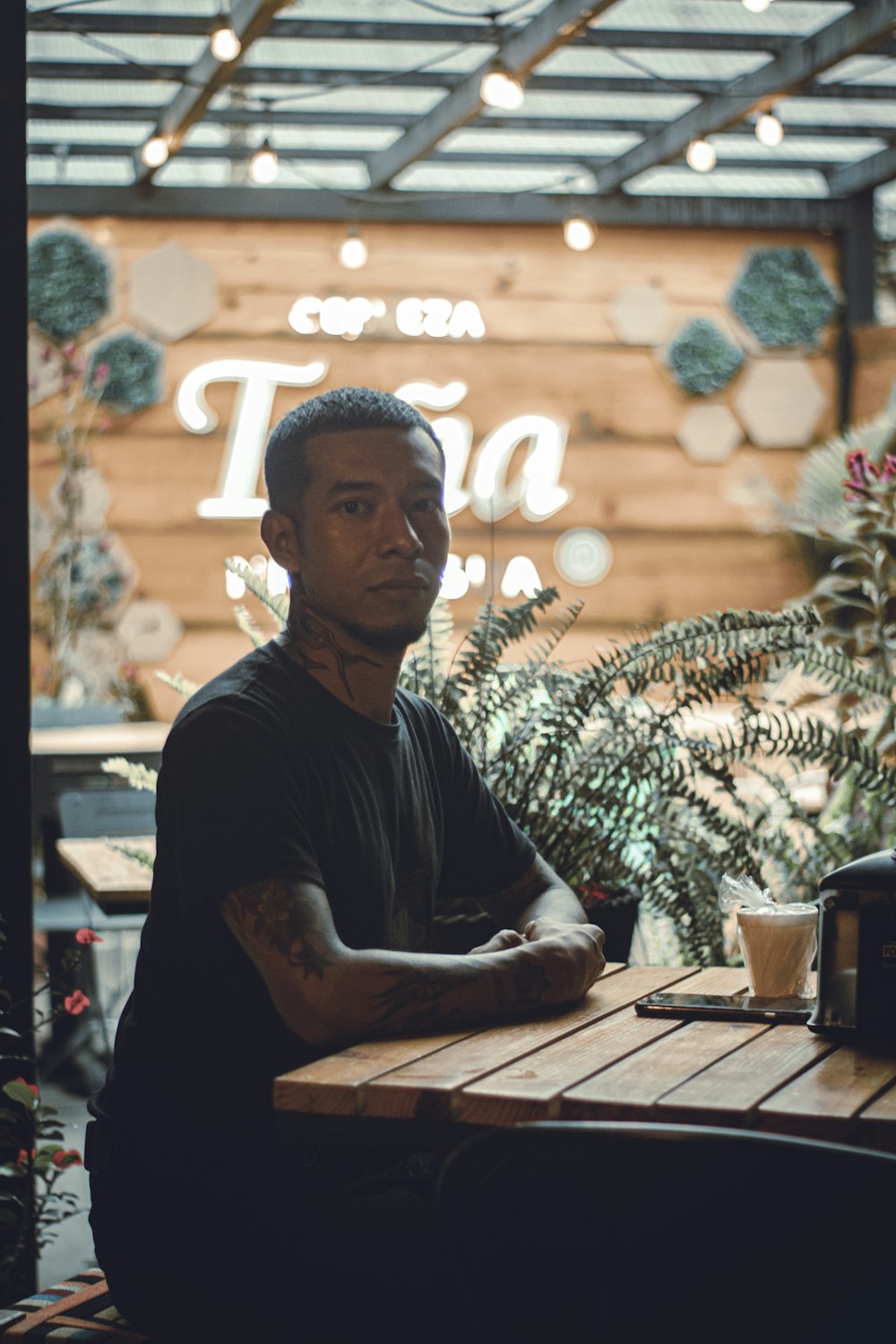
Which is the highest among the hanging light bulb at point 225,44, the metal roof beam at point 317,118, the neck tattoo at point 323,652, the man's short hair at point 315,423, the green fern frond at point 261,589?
the metal roof beam at point 317,118

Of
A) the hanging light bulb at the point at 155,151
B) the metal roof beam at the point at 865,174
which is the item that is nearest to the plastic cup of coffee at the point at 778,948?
the hanging light bulb at the point at 155,151

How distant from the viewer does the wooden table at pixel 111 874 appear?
12.1 ft

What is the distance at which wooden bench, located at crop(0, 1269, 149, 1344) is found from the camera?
1.75m

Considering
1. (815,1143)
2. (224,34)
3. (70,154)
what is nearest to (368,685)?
(815,1143)

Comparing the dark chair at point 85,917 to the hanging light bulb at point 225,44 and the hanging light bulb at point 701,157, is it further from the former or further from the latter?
the hanging light bulb at point 701,157

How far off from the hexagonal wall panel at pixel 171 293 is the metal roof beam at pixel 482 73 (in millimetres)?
1010

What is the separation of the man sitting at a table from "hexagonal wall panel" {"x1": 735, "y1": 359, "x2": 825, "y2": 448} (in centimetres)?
658

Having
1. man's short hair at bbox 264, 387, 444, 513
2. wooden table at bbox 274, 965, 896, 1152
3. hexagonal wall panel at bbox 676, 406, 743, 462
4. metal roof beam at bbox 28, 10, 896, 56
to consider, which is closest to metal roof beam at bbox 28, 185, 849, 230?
hexagonal wall panel at bbox 676, 406, 743, 462

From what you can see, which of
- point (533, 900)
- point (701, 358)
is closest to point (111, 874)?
point (533, 900)

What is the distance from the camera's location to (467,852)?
2318mm

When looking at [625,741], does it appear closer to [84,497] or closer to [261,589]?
[261,589]

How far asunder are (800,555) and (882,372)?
1059 mm

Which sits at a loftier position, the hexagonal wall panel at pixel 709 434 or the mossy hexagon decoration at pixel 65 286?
the mossy hexagon decoration at pixel 65 286

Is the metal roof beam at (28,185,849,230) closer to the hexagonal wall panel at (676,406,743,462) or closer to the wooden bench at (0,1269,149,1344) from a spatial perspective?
the hexagonal wall panel at (676,406,743,462)
